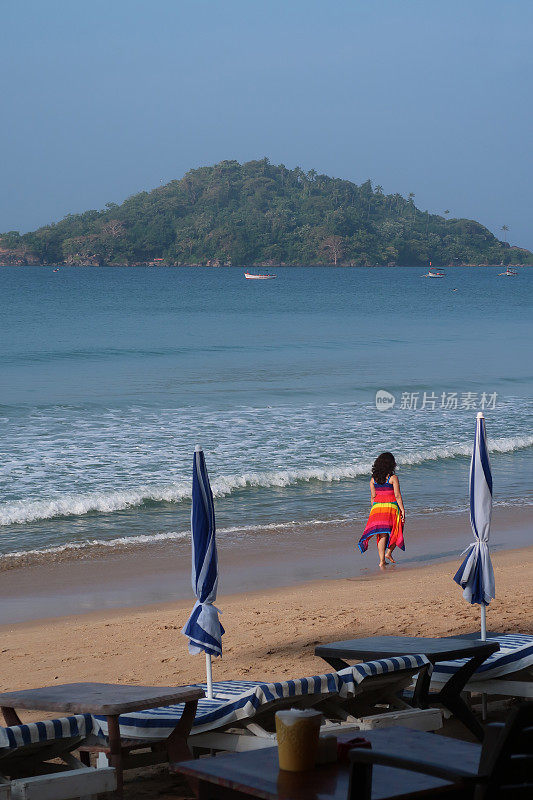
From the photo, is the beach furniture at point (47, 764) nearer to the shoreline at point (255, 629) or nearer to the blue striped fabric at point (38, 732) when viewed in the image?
the blue striped fabric at point (38, 732)

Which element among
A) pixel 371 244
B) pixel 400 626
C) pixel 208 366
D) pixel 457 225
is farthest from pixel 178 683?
pixel 457 225

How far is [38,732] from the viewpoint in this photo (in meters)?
4.17

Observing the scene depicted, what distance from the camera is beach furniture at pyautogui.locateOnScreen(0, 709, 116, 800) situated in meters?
4.04

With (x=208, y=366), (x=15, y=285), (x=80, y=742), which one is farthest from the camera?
(x=15, y=285)

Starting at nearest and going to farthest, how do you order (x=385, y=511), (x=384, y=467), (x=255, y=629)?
1. (x=255, y=629)
2. (x=384, y=467)
3. (x=385, y=511)

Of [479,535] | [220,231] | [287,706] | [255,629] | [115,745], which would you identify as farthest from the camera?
[220,231]

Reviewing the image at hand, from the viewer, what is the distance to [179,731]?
4535mm

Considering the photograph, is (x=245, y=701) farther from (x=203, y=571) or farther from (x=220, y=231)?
(x=220, y=231)

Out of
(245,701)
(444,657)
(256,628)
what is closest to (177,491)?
(256,628)

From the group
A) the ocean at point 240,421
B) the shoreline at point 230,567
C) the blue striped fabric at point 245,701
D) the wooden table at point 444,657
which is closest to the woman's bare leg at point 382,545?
the shoreline at point 230,567

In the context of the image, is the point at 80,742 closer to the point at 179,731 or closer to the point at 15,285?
the point at 179,731

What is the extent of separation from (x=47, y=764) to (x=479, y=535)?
3.10 m

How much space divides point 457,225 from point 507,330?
468 ft

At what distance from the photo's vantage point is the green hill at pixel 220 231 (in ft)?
506
